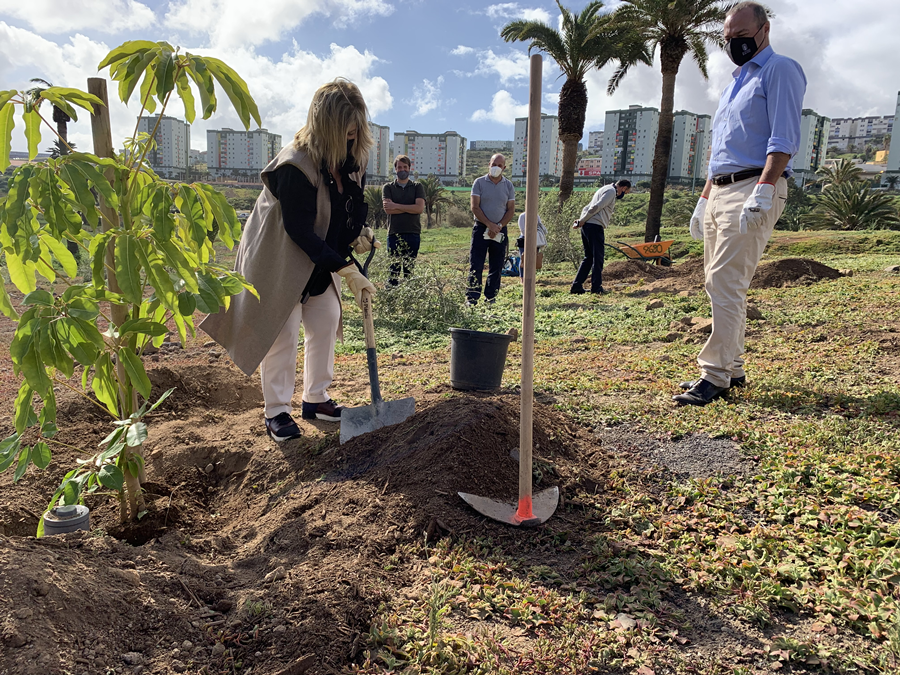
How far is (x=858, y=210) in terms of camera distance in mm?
18016

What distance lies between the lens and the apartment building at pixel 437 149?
97.4 meters

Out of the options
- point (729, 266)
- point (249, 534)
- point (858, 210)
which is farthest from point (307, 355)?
point (858, 210)

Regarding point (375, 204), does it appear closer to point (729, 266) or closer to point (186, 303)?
point (729, 266)

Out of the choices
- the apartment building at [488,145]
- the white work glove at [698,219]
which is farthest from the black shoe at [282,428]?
the apartment building at [488,145]

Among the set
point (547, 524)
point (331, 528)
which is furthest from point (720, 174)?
point (331, 528)

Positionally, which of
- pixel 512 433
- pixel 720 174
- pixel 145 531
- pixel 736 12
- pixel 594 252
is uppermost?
pixel 736 12

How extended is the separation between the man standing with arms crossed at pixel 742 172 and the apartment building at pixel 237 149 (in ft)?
313

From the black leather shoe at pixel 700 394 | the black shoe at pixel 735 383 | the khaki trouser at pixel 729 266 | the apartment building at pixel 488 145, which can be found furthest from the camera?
the apartment building at pixel 488 145

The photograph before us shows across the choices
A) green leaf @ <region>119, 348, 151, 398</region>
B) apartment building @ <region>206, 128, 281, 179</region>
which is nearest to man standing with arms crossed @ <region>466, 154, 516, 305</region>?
green leaf @ <region>119, 348, 151, 398</region>

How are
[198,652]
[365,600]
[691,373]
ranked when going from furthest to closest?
[691,373] → [365,600] → [198,652]

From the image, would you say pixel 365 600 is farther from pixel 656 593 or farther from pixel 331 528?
pixel 656 593

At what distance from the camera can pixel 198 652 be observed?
5.57 ft

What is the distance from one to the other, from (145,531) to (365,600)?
1169 mm

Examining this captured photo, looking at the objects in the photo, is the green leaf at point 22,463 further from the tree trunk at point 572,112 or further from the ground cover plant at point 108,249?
the tree trunk at point 572,112
